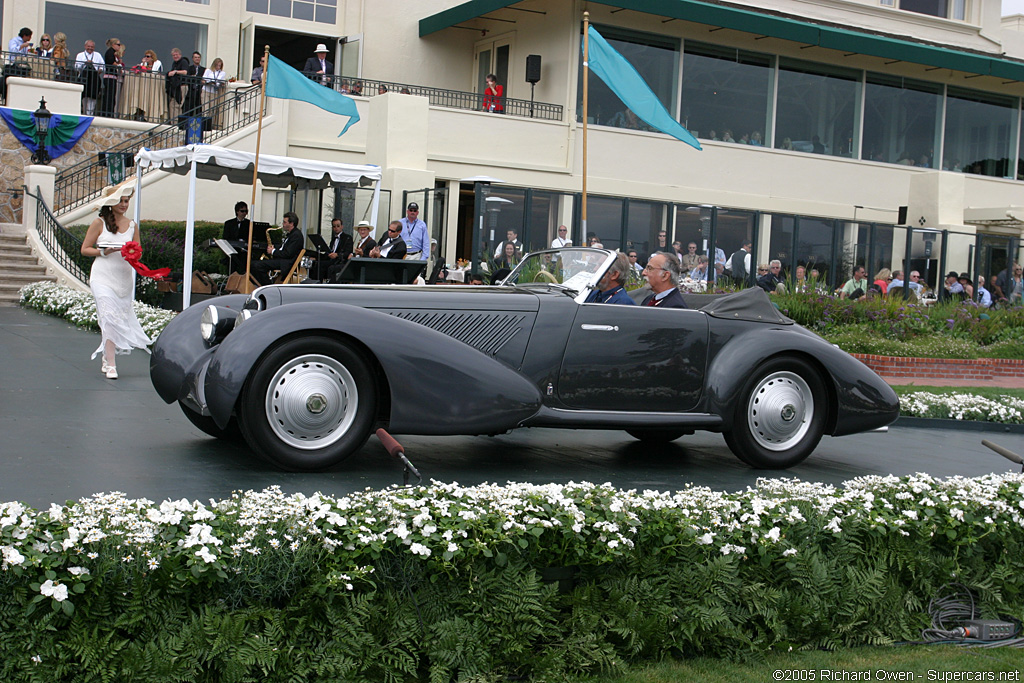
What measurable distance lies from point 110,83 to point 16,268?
628 centimetres

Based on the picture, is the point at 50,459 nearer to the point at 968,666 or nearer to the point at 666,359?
the point at 666,359

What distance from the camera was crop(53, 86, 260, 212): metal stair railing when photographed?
21.6 meters

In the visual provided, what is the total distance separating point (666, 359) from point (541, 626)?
3212 millimetres

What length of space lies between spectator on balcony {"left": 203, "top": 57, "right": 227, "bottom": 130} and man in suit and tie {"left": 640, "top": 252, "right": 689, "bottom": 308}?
59.5 ft

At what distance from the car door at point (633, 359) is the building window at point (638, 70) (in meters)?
18.8

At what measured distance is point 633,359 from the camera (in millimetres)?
6746

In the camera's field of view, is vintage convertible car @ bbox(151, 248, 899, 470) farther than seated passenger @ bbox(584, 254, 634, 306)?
No

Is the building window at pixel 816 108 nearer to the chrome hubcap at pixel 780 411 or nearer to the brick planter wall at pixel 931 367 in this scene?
the brick planter wall at pixel 931 367

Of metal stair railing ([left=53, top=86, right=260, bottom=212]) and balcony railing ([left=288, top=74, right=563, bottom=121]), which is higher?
balcony railing ([left=288, top=74, right=563, bottom=121])

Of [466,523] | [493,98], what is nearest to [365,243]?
[493,98]

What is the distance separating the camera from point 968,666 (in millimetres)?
4309

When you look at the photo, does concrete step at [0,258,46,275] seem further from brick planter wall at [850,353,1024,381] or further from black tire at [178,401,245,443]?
brick planter wall at [850,353,1024,381]

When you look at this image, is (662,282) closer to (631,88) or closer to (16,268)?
(631,88)

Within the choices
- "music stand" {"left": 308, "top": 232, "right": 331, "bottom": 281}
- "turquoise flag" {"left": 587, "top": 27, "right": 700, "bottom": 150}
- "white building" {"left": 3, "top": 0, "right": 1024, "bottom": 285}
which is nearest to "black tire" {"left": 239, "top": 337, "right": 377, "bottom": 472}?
"turquoise flag" {"left": 587, "top": 27, "right": 700, "bottom": 150}
